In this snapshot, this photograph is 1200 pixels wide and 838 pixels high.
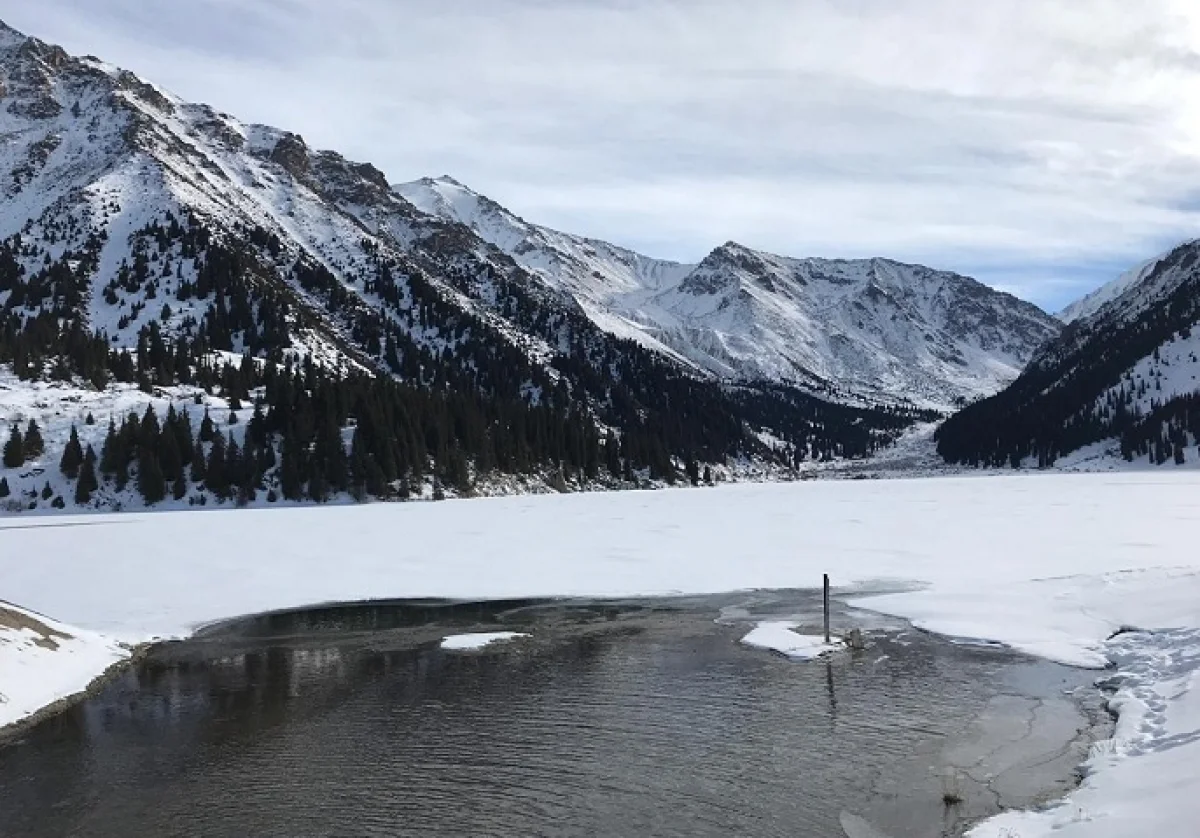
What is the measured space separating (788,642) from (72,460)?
325 feet

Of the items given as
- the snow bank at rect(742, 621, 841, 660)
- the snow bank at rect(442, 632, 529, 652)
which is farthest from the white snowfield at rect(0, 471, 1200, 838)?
the snow bank at rect(442, 632, 529, 652)

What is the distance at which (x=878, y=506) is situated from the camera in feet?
300

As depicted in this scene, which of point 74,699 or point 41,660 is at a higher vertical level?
point 41,660

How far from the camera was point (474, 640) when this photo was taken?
111ft

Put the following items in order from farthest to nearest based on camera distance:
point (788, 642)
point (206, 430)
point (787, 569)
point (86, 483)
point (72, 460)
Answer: point (206, 430), point (72, 460), point (86, 483), point (787, 569), point (788, 642)

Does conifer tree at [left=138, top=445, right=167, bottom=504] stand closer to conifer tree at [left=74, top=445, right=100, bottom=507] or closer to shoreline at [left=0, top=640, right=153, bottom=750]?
conifer tree at [left=74, top=445, right=100, bottom=507]

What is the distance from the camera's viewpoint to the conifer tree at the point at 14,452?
4085 inches

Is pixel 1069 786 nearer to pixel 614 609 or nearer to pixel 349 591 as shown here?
pixel 614 609


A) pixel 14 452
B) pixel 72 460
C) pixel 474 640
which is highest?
pixel 14 452

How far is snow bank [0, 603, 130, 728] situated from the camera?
26.2 m

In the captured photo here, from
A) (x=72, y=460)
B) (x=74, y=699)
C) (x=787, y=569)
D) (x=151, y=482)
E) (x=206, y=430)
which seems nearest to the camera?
(x=74, y=699)

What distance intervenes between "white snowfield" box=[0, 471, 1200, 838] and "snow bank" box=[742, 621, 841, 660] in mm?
5381

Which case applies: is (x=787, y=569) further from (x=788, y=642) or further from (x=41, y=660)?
(x=41, y=660)

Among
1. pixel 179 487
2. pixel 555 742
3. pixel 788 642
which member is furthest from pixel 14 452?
pixel 555 742
